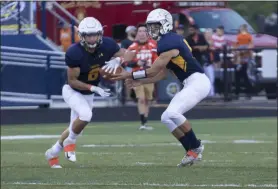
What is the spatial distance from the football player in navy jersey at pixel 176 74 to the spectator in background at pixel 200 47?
9.14 m

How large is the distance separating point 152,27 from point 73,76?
49.6 inches

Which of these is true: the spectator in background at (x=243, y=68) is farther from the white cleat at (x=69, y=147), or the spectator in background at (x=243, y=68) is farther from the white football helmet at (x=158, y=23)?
the white football helmet at (x=158, y=23)

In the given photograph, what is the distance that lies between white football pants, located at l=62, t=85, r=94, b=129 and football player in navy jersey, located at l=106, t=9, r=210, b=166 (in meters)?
0.90

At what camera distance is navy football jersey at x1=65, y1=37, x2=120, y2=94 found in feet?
38.2

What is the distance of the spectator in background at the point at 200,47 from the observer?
20.6 metres

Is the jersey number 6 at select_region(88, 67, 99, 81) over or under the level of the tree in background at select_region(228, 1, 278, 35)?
over

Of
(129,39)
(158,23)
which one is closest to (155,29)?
(158,23)

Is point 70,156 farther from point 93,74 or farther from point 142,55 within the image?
point 142,55

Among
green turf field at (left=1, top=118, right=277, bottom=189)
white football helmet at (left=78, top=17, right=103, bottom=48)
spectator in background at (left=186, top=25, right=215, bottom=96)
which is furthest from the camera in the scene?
spectator in background at (left=186, top=25, right=215, bottom=96)

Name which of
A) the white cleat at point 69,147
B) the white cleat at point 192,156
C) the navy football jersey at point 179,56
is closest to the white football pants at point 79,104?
the white cleat at point 69,147

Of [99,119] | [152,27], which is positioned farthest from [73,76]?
[99,119]

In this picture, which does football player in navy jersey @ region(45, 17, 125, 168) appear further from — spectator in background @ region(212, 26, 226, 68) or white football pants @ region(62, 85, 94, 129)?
spectator in background @ region(212, 26, 226, 68)

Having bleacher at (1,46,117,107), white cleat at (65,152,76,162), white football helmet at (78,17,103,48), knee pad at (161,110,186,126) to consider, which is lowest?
bleacher at (1,46,117,107)

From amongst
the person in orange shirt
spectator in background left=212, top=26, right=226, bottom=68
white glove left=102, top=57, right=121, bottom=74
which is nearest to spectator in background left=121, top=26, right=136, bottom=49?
the person in orange shirt
